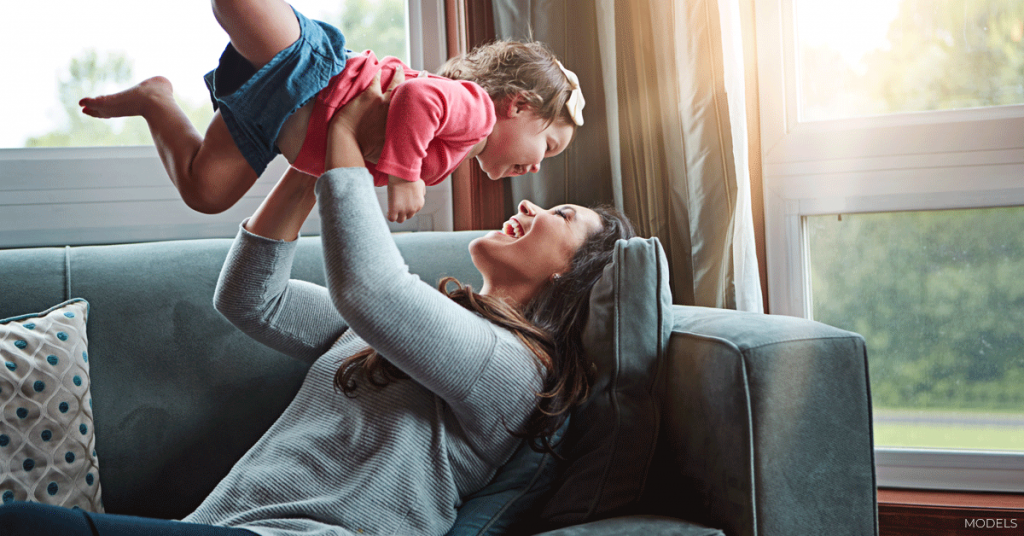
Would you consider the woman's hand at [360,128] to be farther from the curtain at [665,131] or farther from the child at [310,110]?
the curtain at [665,131]

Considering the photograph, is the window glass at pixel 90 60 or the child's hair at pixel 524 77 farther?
the window glass at pixel 90 60

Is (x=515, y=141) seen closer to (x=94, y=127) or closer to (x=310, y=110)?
(x=310, y=110)

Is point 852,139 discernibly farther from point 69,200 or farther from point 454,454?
point 69,200

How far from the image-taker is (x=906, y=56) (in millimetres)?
1794

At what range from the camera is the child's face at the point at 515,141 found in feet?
4.06

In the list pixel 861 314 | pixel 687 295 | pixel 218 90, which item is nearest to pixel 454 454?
pixel 218 90

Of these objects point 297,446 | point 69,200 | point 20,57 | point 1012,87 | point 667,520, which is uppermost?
point 20,57

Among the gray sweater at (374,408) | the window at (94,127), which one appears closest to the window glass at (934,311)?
the gray sweater at (374,408)

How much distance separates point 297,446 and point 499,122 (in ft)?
2.29

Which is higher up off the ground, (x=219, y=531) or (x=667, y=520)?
(x=219, y=531)

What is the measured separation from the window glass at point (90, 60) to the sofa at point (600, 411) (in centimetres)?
71

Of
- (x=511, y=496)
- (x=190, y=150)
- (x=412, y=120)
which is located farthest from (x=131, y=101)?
(x=511, y=496)

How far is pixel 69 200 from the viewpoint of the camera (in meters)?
1.86

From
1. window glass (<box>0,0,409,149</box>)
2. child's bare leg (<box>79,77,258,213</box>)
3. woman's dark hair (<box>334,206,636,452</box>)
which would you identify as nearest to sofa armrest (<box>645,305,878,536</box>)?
woman's dark hair (<box>334,206,636,452</box>)
